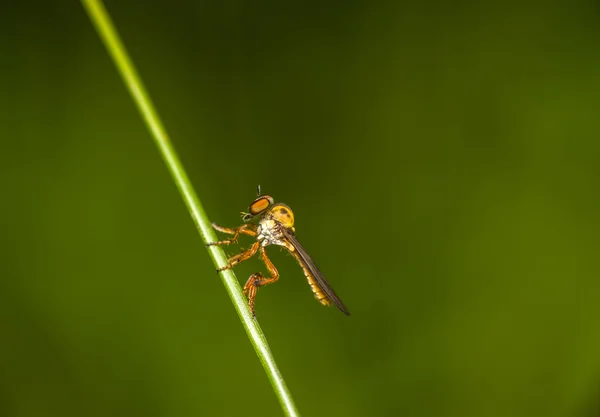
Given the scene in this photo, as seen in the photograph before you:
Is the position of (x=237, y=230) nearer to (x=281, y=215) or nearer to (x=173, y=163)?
(x=281, y=215)

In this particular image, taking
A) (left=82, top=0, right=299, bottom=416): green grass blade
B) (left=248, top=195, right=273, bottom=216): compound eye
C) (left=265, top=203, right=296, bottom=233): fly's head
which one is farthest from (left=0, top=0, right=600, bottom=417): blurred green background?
(left=82, top=0, right=299, bottom=416): green grass blade

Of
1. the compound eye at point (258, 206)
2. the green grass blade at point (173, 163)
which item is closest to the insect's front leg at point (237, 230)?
the compound eye at point (258, 206)

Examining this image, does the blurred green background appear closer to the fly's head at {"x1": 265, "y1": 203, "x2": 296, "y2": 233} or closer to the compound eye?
the fly's head at {"x1": 265, "y1": 203, "x2": 296, "y2": 233}

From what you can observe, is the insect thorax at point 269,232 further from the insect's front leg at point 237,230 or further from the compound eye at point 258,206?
the compound eye at point 258,206

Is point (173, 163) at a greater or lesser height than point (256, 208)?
lesser

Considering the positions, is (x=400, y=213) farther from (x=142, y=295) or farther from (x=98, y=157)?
(x=98, y=157)

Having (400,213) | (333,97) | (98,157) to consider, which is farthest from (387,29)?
(98,157)

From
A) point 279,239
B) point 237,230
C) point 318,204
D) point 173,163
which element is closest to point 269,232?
point 279,239

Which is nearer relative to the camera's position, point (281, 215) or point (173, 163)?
point (173, 163)
